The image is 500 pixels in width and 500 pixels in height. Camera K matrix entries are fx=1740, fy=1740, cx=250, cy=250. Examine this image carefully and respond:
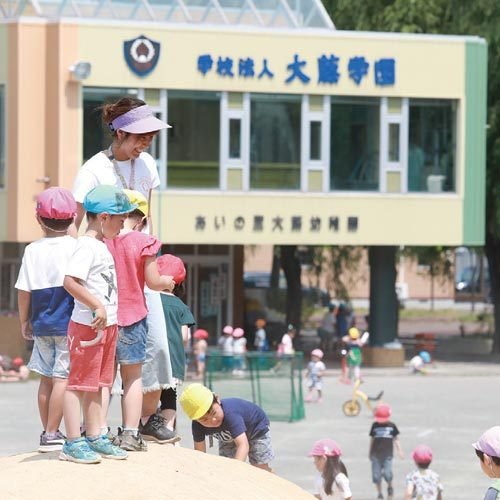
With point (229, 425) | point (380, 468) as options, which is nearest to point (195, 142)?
point (380, 468)

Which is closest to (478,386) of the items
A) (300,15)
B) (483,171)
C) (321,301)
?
(483,171)

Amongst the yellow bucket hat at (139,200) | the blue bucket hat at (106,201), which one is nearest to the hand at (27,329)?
the blue bucket hat at (106,201)

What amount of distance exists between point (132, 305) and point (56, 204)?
0.69 meters

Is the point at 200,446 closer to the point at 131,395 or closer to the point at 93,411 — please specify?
the point at 131,395

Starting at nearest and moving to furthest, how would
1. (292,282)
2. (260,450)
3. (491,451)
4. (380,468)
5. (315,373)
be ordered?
(491,451) < (260,450) < (380,468) < (315,373) < (292,282)

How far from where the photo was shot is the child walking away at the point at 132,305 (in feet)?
31.2

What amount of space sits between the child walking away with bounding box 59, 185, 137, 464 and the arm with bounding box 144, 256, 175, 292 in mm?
309

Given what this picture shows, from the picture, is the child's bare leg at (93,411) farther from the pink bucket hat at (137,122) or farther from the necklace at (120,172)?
the pink bucket hat at (137,122)

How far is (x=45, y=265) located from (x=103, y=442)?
1.08m

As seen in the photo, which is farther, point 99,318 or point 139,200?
point 139,200

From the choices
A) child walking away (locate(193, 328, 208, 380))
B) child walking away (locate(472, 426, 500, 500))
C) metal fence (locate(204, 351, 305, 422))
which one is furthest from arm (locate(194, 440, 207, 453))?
child walking away (locate(193, 328, 208, 380))

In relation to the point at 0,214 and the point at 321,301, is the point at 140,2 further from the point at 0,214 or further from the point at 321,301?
the point at 321,301

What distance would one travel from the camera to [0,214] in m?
40.7

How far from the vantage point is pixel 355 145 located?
42594 millimetres
